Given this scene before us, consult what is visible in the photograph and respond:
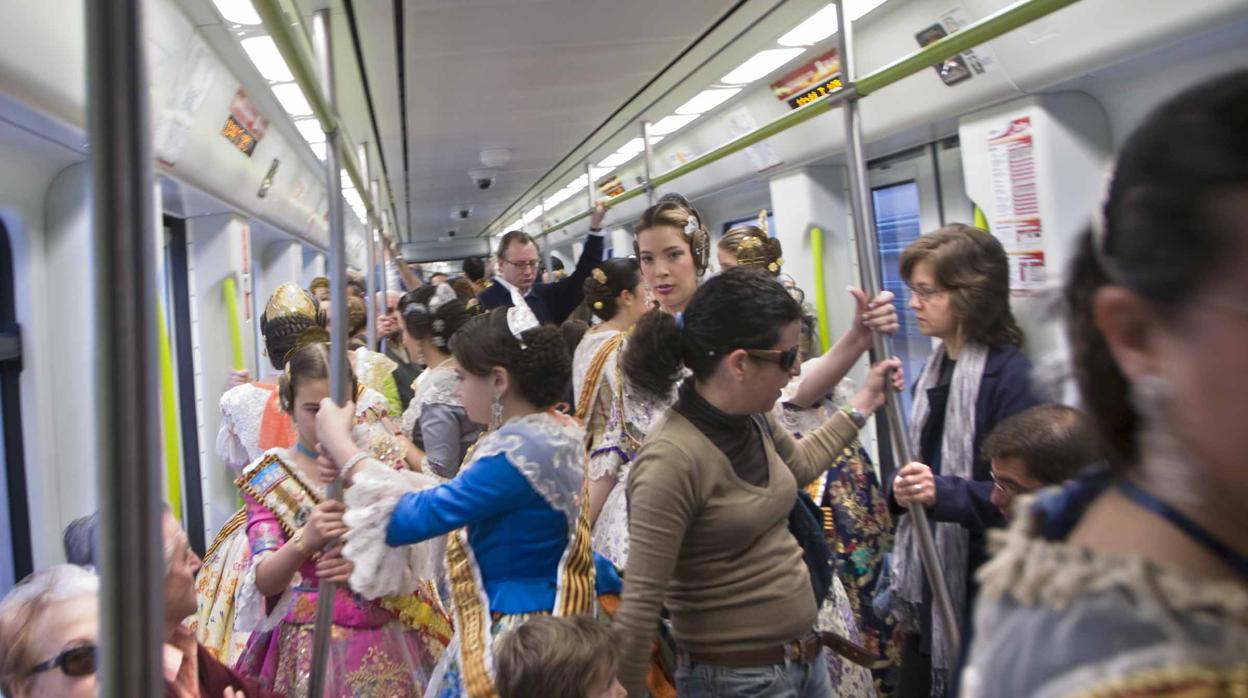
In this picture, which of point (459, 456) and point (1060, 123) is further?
point (459, 456)

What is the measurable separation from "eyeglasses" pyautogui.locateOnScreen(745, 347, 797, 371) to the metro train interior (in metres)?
0.62

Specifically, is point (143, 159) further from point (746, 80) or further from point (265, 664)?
point (746, 80)

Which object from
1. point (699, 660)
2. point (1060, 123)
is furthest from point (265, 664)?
point (1060, 123)

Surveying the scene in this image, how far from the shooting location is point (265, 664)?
2330 mm

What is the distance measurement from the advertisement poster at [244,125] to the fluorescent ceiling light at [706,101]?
7.58 ft

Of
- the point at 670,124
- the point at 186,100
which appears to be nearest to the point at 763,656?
the point at 186,100

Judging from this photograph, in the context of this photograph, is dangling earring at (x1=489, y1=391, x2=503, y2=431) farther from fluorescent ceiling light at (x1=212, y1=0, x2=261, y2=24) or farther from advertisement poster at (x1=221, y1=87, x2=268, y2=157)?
advertisement poster at (x1=221, y1=87, x2=268, y2=157)

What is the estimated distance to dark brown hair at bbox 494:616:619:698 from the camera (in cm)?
178

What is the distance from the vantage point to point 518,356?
225 cm

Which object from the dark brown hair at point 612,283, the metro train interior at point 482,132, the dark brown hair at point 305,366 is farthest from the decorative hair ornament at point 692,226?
the dark brown hair at point 305,366

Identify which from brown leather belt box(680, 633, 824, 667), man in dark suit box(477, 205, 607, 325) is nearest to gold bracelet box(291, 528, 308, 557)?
brown leather belt box(680, 633, 824, 667)

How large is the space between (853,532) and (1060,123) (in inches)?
61.0

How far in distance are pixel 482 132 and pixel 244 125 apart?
265 centimetres

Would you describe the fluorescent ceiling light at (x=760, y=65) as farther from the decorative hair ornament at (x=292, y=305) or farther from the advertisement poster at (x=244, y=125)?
the decorative hair ornament at (x=292, y=305)
